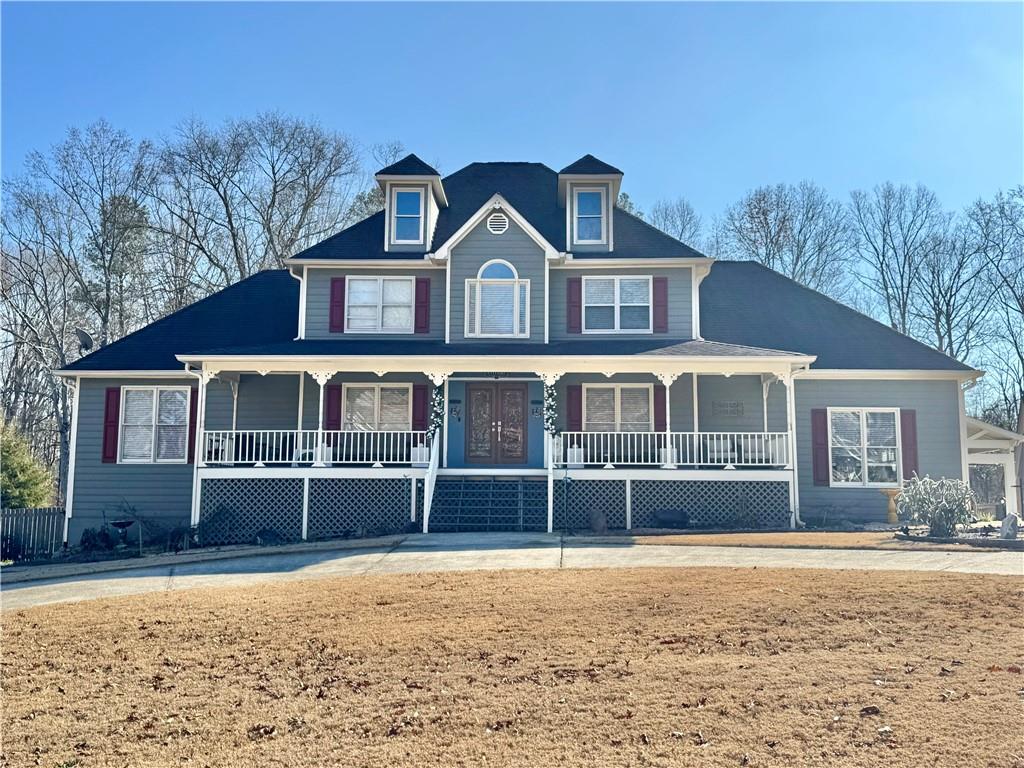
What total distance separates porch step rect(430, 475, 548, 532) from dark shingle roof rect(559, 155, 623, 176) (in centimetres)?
755

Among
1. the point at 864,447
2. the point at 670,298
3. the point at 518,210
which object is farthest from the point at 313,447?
the point at 864,447

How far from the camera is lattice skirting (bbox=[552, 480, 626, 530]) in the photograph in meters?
16.2

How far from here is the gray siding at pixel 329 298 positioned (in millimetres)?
19109

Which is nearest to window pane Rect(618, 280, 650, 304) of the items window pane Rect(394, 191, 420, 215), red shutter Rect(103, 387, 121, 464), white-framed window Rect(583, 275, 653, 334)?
white-framed window Rect(583, 275, 653, 334)

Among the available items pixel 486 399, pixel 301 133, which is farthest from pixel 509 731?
pixel 301 133

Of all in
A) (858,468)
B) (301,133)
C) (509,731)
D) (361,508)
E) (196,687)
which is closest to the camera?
(509,731)

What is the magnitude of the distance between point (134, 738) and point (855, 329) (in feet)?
60.8

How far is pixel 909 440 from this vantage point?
1795cm

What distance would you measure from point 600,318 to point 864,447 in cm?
661

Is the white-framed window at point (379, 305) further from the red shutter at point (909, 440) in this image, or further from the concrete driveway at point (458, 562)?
the red shutter at point (909, 440)

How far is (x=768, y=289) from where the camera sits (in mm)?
21703

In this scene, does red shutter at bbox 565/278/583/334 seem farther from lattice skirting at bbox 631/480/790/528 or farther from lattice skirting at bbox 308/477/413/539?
lattice skirting at bbox 308/477/413/539

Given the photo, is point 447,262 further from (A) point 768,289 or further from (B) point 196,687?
(B) point 196,687

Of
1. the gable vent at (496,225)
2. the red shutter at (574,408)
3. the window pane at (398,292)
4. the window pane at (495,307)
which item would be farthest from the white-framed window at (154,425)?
the red shutter at (574,408)
